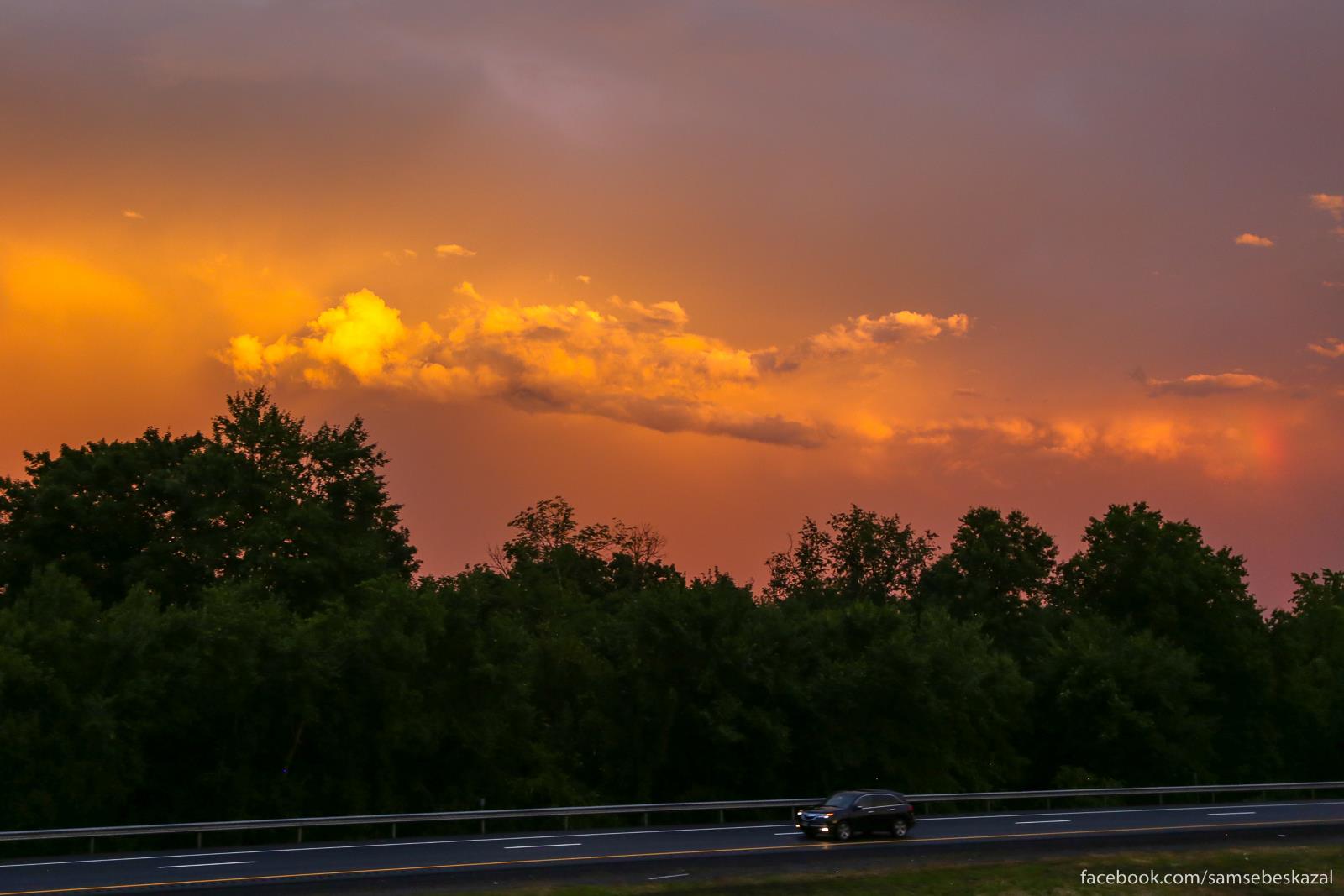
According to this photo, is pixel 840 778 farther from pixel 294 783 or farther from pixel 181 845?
pixel 181 845

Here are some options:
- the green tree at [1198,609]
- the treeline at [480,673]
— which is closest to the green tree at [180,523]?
the treeline at [480,673]

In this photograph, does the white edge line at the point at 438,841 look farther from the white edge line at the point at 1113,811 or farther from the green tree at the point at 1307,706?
the green tree at the point at 1307,706

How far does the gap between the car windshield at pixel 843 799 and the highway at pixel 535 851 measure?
1256 millimetres

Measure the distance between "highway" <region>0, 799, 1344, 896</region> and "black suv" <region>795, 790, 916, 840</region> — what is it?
423mm

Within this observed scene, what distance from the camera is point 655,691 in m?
50.2

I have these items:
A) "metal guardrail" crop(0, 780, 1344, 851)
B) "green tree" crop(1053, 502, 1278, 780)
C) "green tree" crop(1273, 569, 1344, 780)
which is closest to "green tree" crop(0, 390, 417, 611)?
"metal guardrail" crop(0, 780, 1344, 851)

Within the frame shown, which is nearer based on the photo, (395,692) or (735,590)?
(395,692)

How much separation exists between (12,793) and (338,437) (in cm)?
3305

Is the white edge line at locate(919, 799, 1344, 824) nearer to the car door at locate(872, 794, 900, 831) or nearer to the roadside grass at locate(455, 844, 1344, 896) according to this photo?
the car door at locate(872, 794, 900, 831)

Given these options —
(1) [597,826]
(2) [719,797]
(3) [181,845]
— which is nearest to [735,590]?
(2) [719,797]

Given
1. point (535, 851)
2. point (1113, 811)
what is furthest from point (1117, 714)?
point (535, 851)

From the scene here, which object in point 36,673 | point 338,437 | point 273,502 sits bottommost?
point 36,673

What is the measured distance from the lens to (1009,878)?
30453 mm

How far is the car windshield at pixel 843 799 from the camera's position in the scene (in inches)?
1375
